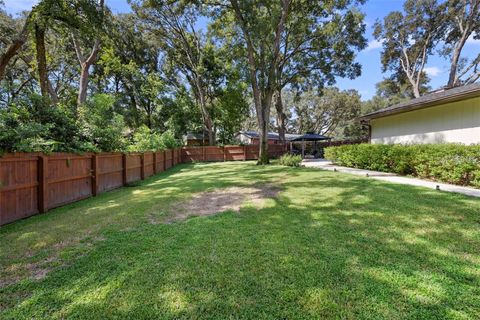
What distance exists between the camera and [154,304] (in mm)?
2000

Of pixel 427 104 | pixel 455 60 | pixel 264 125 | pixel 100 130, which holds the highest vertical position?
pixel 455 60

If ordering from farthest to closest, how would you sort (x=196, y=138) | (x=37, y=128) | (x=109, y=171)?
(x=196, y=138) < (x=109, y=171) < (x=37, y=128)

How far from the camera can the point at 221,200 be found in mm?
5645

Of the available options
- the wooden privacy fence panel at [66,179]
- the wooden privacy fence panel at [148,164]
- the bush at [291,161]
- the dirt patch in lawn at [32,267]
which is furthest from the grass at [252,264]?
the bush at [291,161]

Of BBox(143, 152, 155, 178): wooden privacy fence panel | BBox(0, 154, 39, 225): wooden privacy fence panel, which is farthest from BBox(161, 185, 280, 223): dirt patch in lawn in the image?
BBox(143, 152, 155, 178): wooden privacy fence panel

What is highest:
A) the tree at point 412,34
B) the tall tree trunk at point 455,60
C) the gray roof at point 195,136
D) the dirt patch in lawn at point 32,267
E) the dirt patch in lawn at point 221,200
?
the tree at point 412,34

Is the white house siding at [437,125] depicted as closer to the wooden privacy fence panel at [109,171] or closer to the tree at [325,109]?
the wooden privacy fence panel at [109,171]

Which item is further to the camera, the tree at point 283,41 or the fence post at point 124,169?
the tree at point 283,41

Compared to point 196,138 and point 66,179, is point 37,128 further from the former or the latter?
point 196,138

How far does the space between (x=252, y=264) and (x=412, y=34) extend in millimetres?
25307

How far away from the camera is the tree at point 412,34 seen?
59.8 ft

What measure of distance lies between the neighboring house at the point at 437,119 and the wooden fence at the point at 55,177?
11830 mm

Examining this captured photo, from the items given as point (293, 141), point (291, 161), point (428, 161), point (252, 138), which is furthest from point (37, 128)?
point (252, 138)

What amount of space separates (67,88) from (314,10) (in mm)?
22209
